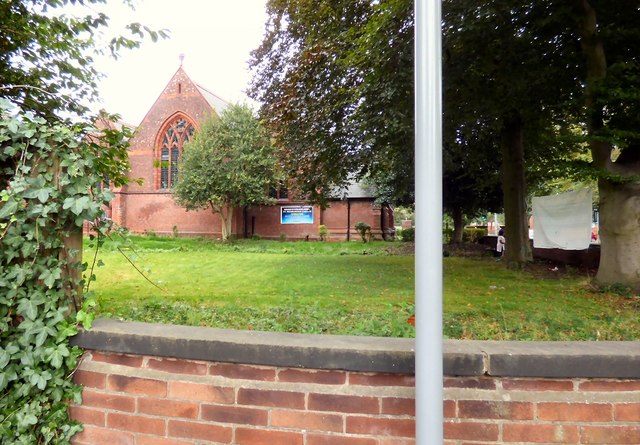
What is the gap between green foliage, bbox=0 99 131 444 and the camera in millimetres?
1892

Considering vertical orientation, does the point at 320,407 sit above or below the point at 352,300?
A: above

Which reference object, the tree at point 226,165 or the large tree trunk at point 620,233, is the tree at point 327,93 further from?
the tree at point 226,165

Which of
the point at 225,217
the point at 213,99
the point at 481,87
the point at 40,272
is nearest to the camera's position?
the point at 40,272

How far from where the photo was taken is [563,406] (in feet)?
5.34

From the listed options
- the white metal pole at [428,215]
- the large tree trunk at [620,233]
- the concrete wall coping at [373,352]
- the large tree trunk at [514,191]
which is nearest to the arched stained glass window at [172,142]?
the large tree trunk at [514,191]

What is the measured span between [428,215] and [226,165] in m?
22.5

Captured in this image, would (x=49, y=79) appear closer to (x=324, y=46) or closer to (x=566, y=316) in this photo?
(x=324, y=46)

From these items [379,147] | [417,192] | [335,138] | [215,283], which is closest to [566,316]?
[417,192]

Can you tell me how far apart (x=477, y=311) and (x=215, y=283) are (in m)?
5.11

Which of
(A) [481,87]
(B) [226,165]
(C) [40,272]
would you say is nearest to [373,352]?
(C) [40,272]

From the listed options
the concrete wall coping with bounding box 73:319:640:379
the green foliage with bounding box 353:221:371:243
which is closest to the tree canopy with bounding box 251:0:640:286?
the concrete wall coping with bounding box 73:319:640:379

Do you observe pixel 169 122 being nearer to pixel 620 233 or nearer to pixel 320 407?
pixel 620 233

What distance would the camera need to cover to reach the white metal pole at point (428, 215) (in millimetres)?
1344

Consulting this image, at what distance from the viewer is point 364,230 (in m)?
25.5
